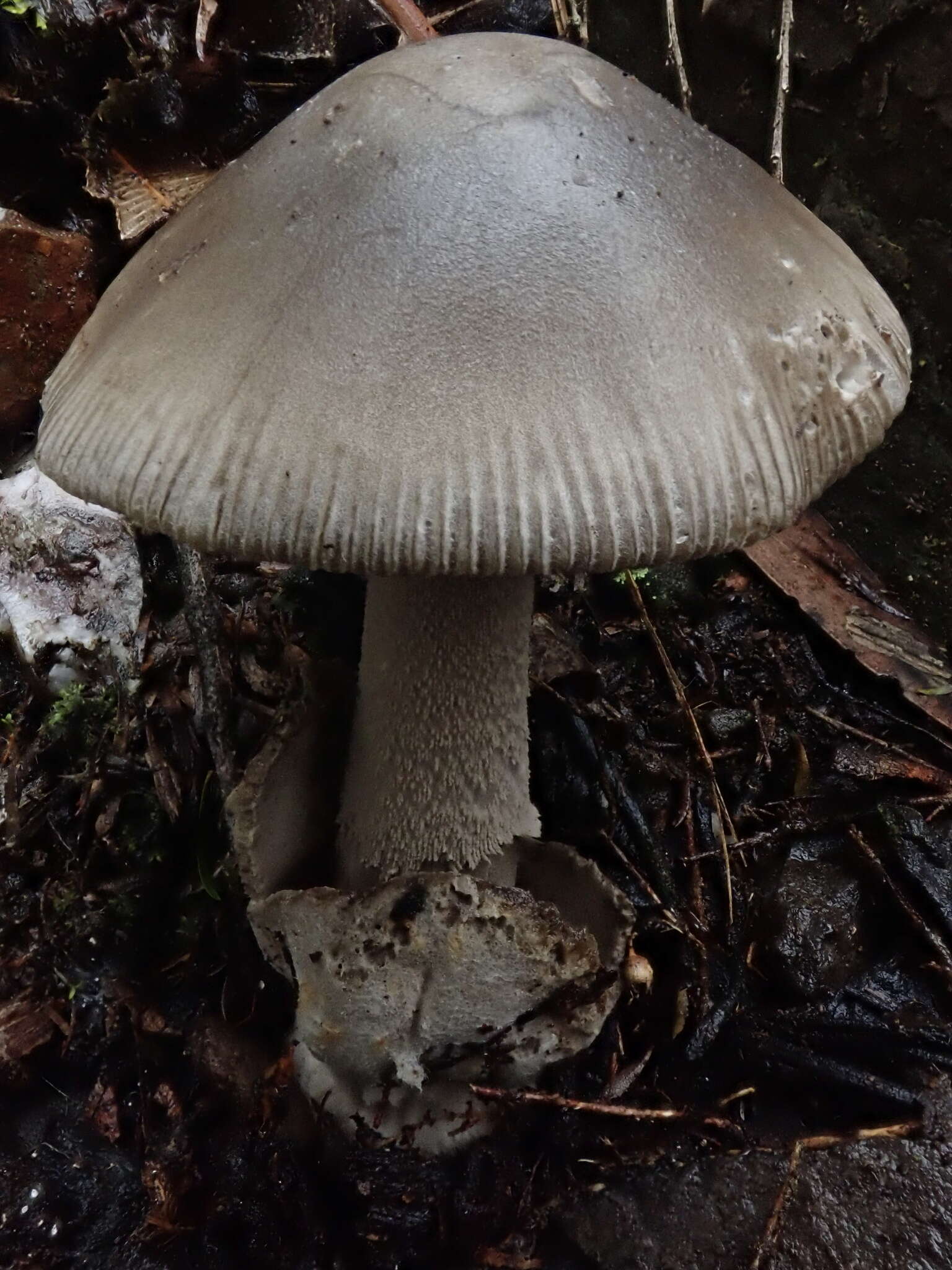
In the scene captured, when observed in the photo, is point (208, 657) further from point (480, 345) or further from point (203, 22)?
point (203, 22)

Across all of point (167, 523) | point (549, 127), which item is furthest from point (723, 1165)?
point (549, 127)

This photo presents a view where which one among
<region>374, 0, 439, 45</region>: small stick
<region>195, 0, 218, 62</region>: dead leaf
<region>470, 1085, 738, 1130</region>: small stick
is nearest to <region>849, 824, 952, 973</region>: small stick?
<region>470, 1085, 738, 1130</region>: small stick

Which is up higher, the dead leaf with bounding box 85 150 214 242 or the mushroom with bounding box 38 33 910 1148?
the mushroom with bounding box 38 33 910 1148

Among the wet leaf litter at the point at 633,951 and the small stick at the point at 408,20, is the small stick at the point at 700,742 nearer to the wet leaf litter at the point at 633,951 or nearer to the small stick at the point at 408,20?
the wet leaf litter at the point at 633,951

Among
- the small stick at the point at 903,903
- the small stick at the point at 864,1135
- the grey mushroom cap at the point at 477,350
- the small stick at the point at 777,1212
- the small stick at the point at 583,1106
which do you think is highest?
the grey mushroom cap at the point at 477,350

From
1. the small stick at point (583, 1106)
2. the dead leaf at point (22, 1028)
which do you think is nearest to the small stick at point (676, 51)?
the small stick at point (583, 1106)

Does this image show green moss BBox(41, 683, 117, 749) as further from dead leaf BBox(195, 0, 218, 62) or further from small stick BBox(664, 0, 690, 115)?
small stick BBox(664, 0, 690, 115)
